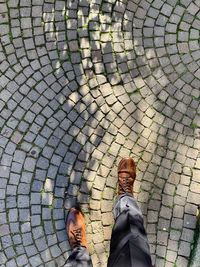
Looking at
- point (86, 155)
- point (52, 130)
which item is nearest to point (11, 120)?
point (52, 130)

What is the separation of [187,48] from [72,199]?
238 centimetres

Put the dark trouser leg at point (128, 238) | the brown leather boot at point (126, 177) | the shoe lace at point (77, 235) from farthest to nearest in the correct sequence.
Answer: the brown leather boot at point (126, 177) → the shoe lace at point (77, 235) → the dark trouser leg at point (128, 238)

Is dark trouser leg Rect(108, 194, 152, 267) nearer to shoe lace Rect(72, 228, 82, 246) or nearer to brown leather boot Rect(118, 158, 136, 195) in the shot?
brown leather boot Rect(118, 158, 136, 195)

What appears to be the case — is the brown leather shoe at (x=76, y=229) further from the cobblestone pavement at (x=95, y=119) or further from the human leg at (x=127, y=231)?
the human leg at (x=127, y=231)

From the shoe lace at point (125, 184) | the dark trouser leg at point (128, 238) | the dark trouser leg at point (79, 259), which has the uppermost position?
the shoe lace at point (125, 184)

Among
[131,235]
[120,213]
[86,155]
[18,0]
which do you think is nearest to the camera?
[131,235]

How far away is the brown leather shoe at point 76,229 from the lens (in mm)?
5844

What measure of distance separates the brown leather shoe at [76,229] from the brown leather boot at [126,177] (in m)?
0.57

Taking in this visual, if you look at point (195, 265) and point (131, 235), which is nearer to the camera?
point (131, 235)

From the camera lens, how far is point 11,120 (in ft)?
20.8

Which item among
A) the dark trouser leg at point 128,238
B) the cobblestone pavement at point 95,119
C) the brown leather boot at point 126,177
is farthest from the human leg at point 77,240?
the brown leather boot at point 126,177

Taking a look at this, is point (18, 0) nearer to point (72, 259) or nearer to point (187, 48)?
point (187, 48)

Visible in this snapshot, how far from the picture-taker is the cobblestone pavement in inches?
238

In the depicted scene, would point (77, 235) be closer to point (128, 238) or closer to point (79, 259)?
point (79, 259)
